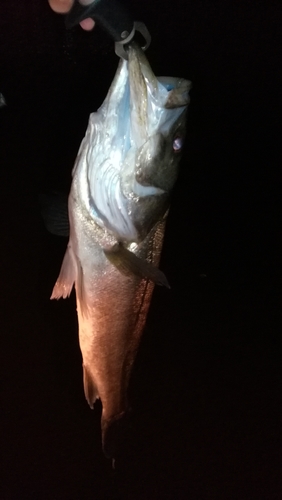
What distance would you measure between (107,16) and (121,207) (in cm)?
33

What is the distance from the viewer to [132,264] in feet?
2.92

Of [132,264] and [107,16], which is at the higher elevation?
[107,16]

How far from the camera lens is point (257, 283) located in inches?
67.4

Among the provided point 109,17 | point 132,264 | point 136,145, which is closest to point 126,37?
point 109,17

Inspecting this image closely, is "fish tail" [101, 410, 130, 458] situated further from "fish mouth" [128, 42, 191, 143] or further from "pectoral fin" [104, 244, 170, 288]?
"fish mouth" [128, 42, 191, 143]

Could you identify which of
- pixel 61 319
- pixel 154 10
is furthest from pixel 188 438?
pixel 154 10

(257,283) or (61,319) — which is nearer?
(61,319)

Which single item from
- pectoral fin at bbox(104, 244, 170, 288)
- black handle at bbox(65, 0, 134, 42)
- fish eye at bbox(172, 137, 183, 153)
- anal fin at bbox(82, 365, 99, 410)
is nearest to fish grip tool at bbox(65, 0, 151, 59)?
black handle at bbox(65, 0, 134, 42)

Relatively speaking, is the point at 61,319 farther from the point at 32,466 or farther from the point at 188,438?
the point at 188,438

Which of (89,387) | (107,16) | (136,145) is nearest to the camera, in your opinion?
(107,16)

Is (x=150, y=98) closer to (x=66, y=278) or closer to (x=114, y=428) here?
(x=66, y=278)

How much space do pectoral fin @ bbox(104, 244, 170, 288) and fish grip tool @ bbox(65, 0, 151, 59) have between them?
1.29 feet

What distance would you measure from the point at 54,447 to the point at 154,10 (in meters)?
1.57

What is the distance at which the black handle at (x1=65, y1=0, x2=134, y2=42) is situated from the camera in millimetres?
632
